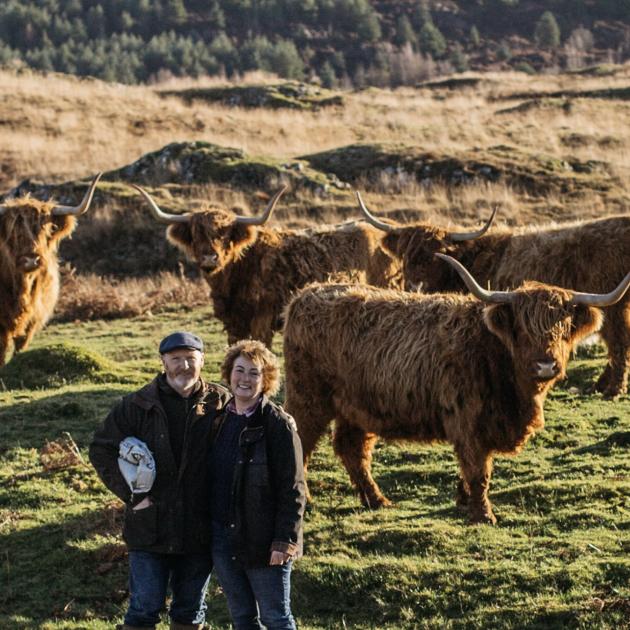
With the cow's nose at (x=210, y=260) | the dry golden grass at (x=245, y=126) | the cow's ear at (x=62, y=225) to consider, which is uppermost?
the dry golden grass at (x=245, y=126)

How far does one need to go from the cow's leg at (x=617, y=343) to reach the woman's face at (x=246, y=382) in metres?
6.30

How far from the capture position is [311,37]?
235 feet

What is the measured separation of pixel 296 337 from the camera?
8.37 meters

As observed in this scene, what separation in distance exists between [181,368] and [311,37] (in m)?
68.7

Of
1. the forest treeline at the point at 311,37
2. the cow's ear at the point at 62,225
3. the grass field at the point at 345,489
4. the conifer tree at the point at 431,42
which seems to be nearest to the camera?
the grass field at the point at 345,489

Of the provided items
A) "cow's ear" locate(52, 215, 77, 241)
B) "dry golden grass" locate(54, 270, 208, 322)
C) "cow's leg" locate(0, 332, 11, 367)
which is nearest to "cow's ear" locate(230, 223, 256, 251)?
"cow's ear" locate(52, 215, 77, 241)

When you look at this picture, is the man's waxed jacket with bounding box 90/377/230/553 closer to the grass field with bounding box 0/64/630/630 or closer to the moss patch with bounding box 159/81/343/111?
the grass field with bounding box 0/64/630/630

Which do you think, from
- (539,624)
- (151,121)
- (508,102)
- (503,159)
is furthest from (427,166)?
(539,624)

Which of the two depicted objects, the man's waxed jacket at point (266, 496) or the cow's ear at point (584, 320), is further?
the cow's ear at point (584, 320)

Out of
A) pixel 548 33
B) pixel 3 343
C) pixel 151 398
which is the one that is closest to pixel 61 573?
pixel 151 398

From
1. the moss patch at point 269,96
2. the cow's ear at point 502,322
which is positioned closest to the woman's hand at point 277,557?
the cow's ear at point 502,322

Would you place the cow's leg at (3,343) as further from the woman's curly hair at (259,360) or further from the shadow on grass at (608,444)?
the woman's curly hair at (259,360)

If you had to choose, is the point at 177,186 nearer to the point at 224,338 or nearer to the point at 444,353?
the point at 224,338

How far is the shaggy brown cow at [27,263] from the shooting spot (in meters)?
11.6
